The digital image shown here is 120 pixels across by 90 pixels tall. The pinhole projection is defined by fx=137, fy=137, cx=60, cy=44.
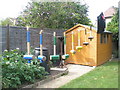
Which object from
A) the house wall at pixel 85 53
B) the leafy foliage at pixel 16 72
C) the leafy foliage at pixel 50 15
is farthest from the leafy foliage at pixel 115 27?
the leafy foliage at pixel 16 72

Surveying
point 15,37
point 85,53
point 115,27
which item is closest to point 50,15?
point 85,53

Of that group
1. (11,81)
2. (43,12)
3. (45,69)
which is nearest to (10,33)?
(45,69)

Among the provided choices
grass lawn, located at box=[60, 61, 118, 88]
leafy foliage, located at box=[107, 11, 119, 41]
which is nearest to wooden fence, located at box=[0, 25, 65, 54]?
grass lawn, located at box=[60, 61, 118, 88]

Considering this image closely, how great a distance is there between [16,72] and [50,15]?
501 centimetres

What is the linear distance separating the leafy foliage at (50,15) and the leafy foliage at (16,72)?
14.2ft

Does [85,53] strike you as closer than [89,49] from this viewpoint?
No

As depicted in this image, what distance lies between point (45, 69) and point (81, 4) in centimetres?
638

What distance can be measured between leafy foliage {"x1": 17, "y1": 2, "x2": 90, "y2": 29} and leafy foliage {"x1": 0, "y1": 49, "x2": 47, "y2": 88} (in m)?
4.34

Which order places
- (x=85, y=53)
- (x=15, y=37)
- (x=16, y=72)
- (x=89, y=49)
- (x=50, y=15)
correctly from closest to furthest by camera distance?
(x=16, y=72) → (x=15, y=37) → (x=89, y=49) → (x=85, y=53) → (x=50, y=15)

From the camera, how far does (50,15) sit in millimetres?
7473

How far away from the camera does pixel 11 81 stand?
2760 mm

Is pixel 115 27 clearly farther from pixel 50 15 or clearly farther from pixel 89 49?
pixel 50 15

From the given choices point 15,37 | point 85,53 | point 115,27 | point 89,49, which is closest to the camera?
point 15,37

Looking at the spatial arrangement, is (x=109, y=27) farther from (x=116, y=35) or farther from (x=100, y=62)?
(x=100, y=62)
